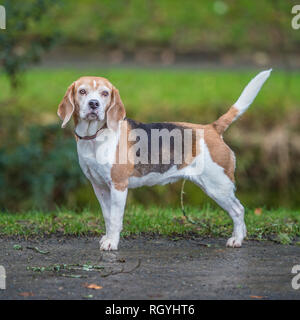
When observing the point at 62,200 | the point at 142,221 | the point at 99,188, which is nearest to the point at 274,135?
the point at 62,200

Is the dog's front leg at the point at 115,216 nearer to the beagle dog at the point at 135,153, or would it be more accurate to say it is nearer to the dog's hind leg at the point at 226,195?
the beagle dog at the point at 135,153

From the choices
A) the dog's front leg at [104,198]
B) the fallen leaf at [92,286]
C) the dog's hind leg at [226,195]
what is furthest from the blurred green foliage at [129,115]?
the fallen leaf at [92,286]

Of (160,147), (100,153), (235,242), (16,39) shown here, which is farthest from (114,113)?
(16,39)

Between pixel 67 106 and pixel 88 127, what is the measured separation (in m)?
0.26

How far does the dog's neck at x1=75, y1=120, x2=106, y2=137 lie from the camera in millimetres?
5945

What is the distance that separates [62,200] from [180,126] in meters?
4.46

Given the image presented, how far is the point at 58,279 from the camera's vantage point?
5.06m

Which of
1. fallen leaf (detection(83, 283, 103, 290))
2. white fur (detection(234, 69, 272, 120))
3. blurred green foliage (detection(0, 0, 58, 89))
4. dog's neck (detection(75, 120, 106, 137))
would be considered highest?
blurred green foliage (detection(0, 0, 58, 89))

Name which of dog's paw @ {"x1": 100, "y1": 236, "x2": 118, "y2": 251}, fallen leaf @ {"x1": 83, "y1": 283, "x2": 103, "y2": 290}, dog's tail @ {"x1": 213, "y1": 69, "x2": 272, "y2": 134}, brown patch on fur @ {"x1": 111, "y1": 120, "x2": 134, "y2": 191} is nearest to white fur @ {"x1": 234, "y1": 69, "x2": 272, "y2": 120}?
dog's tail @ {"x1": 213, "y1": 69, "x2": 272, "y2": 134}

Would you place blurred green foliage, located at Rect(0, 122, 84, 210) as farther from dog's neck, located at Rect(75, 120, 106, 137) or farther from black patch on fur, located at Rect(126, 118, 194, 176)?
dog's neck, located at Rect(75, 120, 106, 137)

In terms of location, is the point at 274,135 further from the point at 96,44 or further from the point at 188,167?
the point at 96,44

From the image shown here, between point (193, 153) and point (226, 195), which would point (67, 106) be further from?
point (226, 195)

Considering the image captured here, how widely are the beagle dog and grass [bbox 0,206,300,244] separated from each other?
48cm

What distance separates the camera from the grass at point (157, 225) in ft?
21.7
